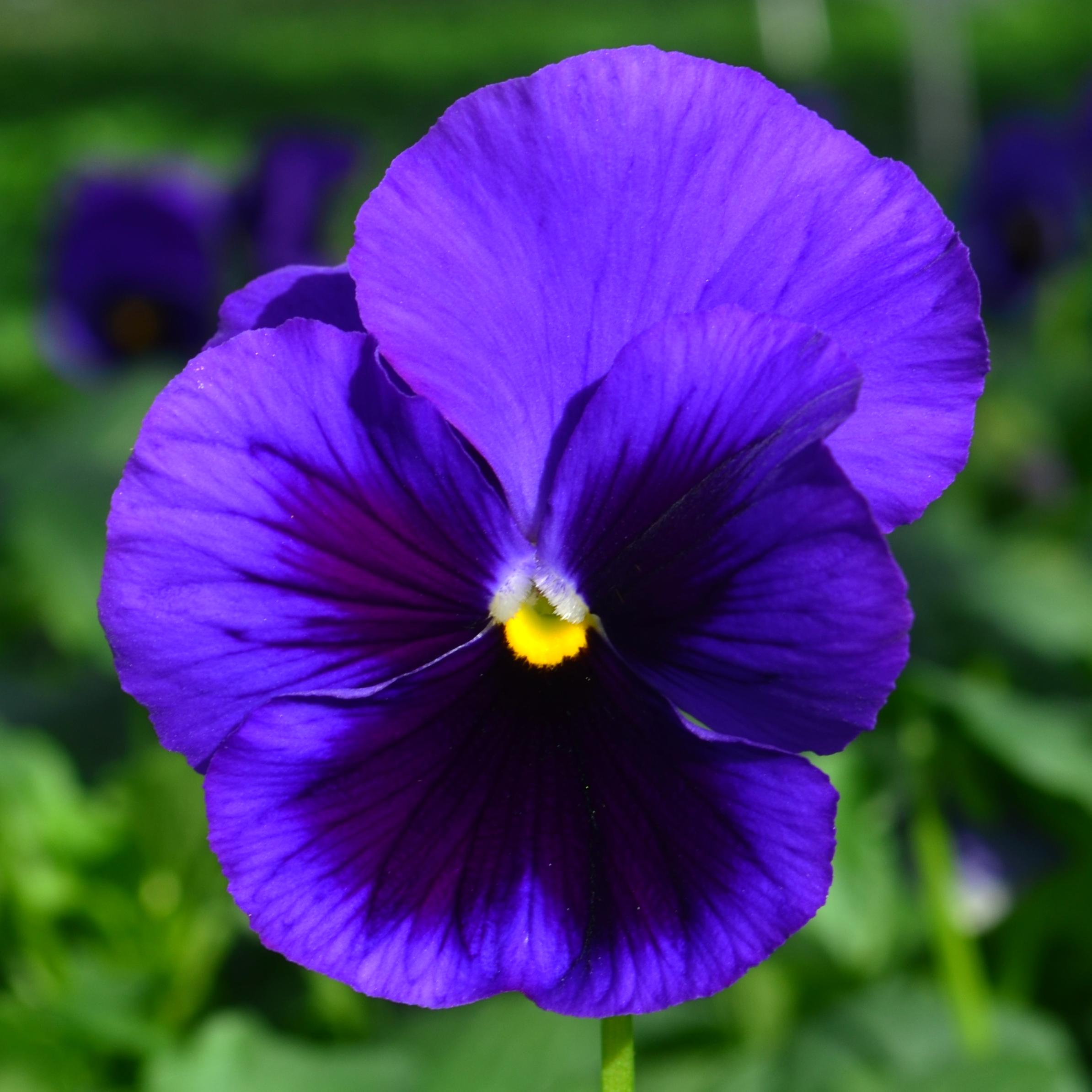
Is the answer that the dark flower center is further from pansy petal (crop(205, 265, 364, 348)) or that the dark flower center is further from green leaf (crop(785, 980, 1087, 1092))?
pansy petal (crop(205, 265, 364, 348))

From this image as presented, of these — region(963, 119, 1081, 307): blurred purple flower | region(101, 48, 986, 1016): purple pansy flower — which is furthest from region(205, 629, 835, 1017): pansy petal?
region(963, 119, 1081, 307): blurred purple flower

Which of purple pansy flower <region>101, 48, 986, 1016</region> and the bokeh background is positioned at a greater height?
purple pansy flower <region>101, 48, 986, 1016</region>

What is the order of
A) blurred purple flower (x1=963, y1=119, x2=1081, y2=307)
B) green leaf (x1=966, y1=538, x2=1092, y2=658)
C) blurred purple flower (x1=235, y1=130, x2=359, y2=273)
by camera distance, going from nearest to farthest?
1. green leaf (x1=966, y1=538, x2=1092, y2=658)
2. blurred purple flower (x1=235, y1=130, x2=359, y2=273)
3. blurred purple flower (x1=963, y1=119, x2=1081, y2=307)

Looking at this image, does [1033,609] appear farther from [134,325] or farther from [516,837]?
[134,325]

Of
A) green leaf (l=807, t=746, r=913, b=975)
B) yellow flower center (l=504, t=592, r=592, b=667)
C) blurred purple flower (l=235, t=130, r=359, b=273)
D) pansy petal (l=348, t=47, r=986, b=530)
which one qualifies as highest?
pansy petal (l=348, t=47, r=986, b=530)

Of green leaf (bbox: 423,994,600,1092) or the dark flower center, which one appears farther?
the dark flower center

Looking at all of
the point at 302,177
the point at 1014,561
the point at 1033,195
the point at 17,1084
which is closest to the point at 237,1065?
the point at 17,1084

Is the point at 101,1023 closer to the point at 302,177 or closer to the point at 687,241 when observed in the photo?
the point at 687,241

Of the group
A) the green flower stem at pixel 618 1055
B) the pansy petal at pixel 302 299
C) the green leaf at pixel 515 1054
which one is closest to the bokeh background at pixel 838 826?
the green leaf at pixel 515 1054
